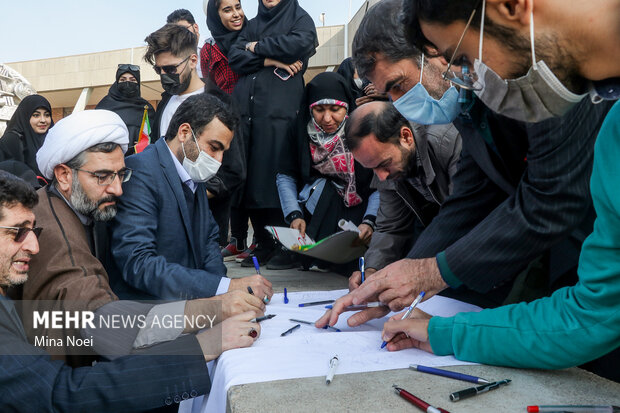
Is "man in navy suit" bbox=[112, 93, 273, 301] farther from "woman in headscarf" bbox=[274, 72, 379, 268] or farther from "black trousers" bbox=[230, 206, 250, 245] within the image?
"black trousers" bbox=[230, 206, 250, 245]

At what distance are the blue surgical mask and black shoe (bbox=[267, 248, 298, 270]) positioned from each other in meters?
1.92

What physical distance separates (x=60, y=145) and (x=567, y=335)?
204 cm

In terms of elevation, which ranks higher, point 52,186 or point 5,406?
point 52,186

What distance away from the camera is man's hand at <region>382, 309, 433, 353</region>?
1330 millimetres

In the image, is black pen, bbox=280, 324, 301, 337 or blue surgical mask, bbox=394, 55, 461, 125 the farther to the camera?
blue surgical mask, bbox=394, 55, 461, 125

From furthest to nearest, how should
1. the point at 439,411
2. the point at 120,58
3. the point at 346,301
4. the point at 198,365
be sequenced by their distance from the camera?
the point at 120,58, the point at 346,301, the point at 198,365, the point at 439,411

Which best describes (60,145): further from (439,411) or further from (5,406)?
(439,411)

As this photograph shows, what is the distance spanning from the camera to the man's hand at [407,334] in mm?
1330

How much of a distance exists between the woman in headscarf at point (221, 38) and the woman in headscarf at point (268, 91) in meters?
0.15

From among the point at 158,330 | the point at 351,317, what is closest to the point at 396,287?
the point at 351,317

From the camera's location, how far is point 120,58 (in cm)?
1508

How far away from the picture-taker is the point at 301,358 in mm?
1288

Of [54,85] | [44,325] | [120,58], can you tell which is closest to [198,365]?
[44,325]

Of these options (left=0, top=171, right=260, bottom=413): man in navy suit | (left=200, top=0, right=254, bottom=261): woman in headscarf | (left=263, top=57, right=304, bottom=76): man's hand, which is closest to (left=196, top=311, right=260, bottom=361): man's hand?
(left=0, top=171, right=260, bottom=413): man in navy suit
